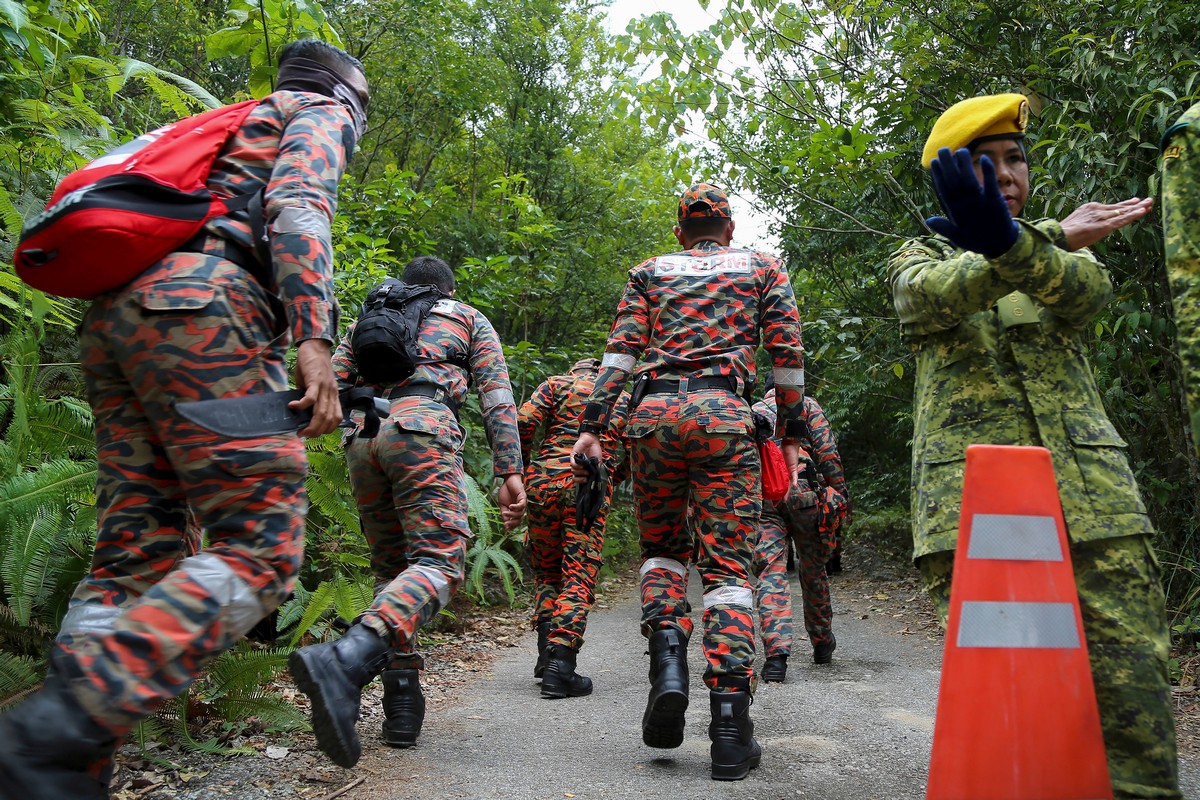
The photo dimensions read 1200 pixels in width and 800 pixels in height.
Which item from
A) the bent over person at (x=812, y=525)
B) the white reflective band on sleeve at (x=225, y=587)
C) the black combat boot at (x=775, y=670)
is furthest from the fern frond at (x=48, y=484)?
the bent over person at (x=812, y=525)

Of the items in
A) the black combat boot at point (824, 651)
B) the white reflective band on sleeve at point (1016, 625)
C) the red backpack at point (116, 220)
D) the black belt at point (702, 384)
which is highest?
the red backpack at point (116, 220)

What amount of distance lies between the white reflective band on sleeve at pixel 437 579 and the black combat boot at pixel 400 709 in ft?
1.86

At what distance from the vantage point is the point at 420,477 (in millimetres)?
4328

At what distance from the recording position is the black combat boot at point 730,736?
386 centimetres

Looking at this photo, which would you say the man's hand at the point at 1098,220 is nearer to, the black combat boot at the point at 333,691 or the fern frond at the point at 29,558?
the black combat boot at the point at 333,691

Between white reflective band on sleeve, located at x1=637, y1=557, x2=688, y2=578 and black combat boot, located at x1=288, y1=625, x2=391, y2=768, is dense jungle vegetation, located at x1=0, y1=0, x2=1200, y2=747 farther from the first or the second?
white reflective band on sleeve, located at x1=637, y1=557, x2=688, y2=578

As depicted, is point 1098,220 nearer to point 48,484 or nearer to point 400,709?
point 400,709

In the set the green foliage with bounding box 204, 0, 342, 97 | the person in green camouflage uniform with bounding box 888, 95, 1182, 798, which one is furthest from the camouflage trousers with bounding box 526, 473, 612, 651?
the person in green camouflage uniform with bounding box 888, 95, 1182, 798

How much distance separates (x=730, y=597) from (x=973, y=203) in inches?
85.3

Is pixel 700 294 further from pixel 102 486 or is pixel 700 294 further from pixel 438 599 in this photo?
pixel 102 486

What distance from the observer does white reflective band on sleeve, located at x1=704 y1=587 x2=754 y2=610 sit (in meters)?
4.07

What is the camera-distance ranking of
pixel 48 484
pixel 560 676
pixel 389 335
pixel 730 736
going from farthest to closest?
1. pixel 560 676
2. pixel 389 335
3. pixel 730 736
4. pixel 48 484

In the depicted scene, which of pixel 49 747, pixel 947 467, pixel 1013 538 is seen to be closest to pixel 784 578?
pixel 947 467

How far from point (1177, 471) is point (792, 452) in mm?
3647
